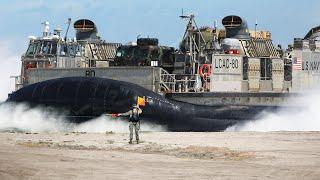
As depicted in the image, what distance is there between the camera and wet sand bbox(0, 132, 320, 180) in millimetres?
8391

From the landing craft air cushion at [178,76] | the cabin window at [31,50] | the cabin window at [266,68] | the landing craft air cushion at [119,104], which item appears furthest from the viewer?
the cabin window at [31,50]

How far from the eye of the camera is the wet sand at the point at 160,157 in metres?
8.39

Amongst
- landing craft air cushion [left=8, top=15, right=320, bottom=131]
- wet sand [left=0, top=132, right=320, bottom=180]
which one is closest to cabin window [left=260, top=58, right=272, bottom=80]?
landing craft air cushion [left=8, top=15, right=320, bottom=131]

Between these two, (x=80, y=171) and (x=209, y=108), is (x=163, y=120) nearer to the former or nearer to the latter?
(x=209, y=108)

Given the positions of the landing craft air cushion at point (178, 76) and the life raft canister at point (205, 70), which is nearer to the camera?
the landing craft air cushion at point (178, 76)

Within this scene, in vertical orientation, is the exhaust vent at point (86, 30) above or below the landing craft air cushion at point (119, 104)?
above

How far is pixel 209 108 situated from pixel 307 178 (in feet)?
34.0

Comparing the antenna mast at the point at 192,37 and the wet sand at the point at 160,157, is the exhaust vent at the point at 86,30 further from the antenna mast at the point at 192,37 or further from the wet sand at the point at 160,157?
the wet sand at the point at 160,157

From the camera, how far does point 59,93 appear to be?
59.5 ft

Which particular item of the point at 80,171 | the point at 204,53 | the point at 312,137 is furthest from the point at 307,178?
the point at 204,53

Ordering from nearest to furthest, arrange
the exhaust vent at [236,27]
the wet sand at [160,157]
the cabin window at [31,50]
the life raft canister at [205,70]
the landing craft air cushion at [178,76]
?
the wet sand at [160,157] → the landing craft air cushion at [178,76] → the life raft canister at [205,70] → the cabin window at [31,50] → the exhaust vent at [236,27]

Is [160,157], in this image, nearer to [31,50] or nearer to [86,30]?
[31,50]

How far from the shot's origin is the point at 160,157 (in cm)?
1057

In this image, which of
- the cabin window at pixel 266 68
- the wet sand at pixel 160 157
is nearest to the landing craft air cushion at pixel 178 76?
the cabin window at pixel 266 68
